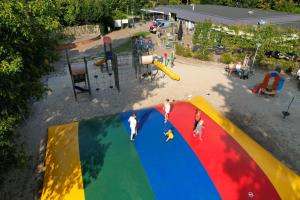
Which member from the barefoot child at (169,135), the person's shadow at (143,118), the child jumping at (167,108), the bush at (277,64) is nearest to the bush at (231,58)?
the bush at (277,64)

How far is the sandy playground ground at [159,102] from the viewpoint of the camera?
11.8m

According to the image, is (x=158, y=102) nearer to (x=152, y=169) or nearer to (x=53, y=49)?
(x=152, y=169)

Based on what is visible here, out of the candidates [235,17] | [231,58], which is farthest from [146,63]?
[235,17]

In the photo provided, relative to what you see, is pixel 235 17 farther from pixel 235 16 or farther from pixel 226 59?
pixel 226 59

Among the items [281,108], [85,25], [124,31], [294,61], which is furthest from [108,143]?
[124,31]

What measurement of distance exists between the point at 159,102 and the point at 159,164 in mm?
6695

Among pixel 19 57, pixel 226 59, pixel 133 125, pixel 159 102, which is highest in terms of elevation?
pixel 19 57

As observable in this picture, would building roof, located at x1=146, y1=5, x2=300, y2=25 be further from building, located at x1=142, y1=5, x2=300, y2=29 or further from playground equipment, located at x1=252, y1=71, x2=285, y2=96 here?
playground equipment, located at x1=252, y1=71, x2=285, y2=96

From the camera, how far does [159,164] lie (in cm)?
1092

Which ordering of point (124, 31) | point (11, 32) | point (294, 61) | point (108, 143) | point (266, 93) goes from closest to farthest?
1. point (11, 32)
2. point (108, 143)
3. point (266, 93)
4. point (294, 61)
5. point (124, 31)

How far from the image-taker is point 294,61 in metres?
24.6

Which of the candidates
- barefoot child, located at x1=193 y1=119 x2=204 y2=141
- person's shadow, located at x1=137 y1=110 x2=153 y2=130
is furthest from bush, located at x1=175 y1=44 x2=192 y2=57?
barefoot child, located at x1=193 y1=119 x2=204 y2=141

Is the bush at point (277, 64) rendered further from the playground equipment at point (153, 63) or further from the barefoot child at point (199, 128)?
the barefoot child at point (199, 128)

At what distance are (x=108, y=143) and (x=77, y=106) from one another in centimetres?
533
